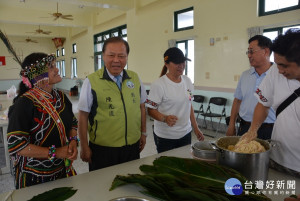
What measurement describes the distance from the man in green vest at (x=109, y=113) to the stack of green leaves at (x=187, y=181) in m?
0.61

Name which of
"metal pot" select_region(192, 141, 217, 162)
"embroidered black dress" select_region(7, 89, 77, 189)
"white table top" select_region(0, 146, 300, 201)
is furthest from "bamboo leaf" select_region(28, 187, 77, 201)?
"metal pot" select_region(192, 141, 217, 162)

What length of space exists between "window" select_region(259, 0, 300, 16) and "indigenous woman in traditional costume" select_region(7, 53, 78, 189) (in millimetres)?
4068

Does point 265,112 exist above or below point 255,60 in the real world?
below

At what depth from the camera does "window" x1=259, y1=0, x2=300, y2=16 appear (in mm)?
3941

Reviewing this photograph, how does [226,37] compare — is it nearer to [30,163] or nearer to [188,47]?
[188,47]

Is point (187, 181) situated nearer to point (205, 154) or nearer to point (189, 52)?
point (205, 154)

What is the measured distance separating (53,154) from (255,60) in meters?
1.83

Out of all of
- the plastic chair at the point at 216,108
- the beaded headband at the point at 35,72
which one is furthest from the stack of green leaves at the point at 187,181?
the plastic chair at the point at 216,108

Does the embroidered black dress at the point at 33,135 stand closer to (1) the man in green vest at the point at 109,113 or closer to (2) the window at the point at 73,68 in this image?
(1) the man in green vest at the point at 109,113

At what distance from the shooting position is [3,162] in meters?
3.56

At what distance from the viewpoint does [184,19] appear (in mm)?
6086

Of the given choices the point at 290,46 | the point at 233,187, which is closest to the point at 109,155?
the point at 233,187

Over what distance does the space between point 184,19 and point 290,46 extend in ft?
17.3

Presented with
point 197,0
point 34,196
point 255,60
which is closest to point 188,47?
point 197,0
